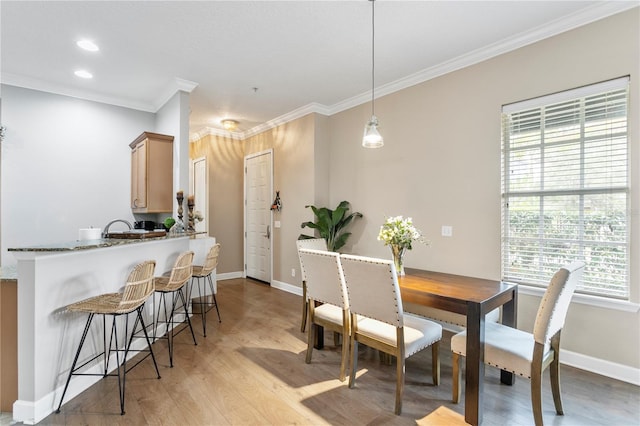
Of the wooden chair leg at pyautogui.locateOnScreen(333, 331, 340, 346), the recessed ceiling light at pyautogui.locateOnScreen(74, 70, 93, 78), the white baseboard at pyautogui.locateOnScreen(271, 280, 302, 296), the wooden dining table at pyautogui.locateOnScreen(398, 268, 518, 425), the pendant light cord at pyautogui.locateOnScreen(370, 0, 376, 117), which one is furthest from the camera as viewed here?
the white baseboard at pyautogui.locateOnScreen(271, 280, 302, 296)

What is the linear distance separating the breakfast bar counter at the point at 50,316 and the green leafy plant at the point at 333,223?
2.48m

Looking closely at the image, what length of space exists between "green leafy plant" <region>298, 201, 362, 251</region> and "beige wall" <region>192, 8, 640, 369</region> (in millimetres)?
169

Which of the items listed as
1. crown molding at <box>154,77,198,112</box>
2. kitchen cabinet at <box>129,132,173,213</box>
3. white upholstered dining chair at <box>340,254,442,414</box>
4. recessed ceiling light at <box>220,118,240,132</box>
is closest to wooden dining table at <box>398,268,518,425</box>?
white upholstered dining chair at <box>340,254,442,414</box>

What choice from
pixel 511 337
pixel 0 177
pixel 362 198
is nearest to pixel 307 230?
pixel 362 198

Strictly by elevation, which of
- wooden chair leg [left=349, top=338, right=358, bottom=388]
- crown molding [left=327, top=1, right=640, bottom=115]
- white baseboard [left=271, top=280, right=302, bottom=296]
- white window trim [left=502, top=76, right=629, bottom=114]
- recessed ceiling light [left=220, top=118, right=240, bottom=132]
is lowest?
white baseboard [left=271, top=280, right=302, bottom=296]

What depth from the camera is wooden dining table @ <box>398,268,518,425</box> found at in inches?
75.5

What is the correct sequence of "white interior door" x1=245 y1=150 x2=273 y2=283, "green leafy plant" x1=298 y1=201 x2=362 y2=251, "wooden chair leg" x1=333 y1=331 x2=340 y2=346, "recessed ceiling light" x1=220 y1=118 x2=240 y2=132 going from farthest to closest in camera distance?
"white interior door" x1=245 y1=150 x2=273 y2=283
"recessed ceiling light" x1=220 y1=118 x2=240 y2=132
"green leafy plant" x1=298 y1=201 x2=362 y2=251
"wooden chair leg" x1=333 y1=331 x2=340 y2=346

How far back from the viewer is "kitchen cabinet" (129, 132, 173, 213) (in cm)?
384

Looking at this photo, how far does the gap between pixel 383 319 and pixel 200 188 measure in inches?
201

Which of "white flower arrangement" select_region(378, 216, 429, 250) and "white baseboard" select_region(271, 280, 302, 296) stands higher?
Result: "white flower arrangement" select_region(378, 216, 429, 250)

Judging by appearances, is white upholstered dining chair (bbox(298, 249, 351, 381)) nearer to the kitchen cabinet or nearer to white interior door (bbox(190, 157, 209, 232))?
the kitchen cabinet

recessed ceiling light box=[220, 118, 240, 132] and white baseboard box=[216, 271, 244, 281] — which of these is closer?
recessed ceiling light box=[220, 118, 240, 132]

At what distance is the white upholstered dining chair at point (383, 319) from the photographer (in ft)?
6.73

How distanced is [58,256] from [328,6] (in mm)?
2706
